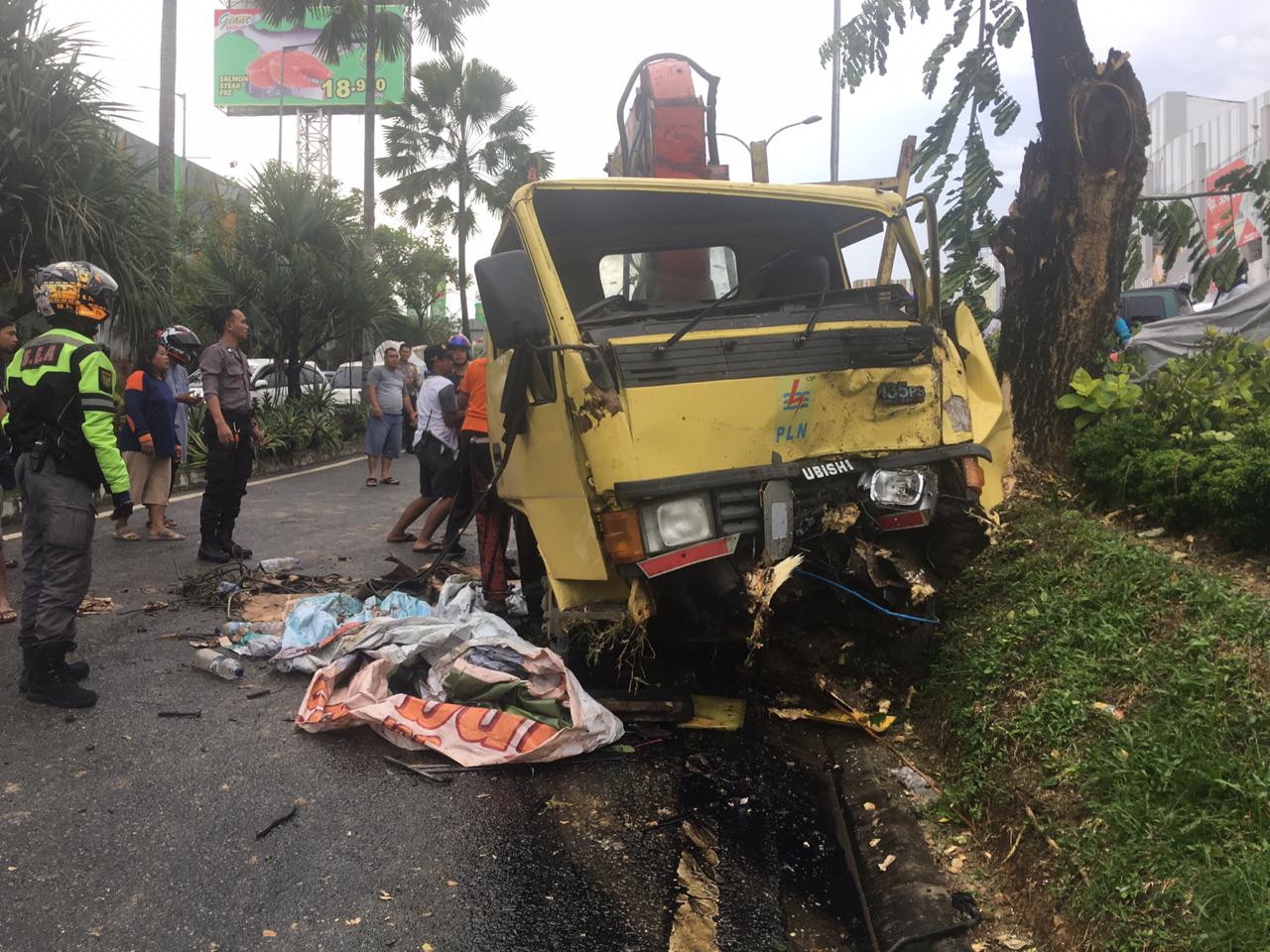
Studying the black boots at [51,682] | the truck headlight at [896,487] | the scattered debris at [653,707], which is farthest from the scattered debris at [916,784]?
the black boots at [51,682]

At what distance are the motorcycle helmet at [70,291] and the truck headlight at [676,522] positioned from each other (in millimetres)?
2771

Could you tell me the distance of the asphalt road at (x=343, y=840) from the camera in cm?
276

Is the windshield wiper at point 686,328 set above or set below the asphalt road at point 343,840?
above

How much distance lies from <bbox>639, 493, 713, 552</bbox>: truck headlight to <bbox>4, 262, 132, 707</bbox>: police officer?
2.51 meters

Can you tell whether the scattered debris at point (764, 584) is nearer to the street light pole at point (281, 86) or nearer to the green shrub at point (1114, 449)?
the green shrub at point (1114, 449)

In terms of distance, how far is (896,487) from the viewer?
12.6ft

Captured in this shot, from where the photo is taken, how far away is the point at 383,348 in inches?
492

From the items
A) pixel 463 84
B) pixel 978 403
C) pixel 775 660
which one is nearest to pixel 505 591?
pixel 775 660

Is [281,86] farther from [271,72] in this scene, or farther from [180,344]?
[180,344]

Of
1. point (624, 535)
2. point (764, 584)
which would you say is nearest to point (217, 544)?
point (624, 535)

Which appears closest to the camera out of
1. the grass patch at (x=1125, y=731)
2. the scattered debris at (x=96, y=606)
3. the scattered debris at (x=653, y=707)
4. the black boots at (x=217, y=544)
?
the grass patch at (x=1125, y=731)

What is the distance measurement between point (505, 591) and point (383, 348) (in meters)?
7.15

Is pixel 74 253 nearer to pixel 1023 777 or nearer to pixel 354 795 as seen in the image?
pixel 354 795

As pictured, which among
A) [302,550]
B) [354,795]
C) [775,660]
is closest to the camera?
[354,795]
